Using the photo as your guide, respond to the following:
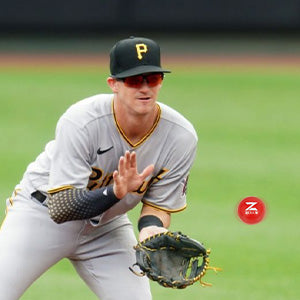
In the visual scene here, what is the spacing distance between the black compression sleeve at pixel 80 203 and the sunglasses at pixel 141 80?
0.63 metres

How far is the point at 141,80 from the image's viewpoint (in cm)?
607

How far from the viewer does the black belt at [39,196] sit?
6.50 meters

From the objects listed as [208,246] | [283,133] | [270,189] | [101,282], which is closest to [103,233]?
[101,282]

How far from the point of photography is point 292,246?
9.67 meters

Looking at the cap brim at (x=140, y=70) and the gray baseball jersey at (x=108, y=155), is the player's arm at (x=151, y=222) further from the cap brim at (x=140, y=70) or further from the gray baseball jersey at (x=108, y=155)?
the cap brim at (x=140, y=70)

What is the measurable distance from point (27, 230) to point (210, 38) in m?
14.7

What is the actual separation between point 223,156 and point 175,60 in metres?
6.54

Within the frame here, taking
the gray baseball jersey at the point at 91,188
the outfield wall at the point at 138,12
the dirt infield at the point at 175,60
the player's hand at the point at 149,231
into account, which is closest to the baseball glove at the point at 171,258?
the player's hand at the point at 149,231

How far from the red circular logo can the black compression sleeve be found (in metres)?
0.94

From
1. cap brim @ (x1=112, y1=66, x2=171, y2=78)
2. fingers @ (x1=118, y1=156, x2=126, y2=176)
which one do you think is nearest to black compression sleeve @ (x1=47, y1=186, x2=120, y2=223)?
fingers @ (x1=118, y1=156, x2=126, y2=176)

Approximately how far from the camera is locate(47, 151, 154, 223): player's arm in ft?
19.1

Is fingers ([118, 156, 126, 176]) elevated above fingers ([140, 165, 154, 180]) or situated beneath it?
elevated above

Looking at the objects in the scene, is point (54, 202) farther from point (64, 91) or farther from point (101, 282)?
point (64, 91)

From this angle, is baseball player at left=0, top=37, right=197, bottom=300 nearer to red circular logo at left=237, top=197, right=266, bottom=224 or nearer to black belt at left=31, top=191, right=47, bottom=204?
black belt at left=31, top=191, right=47, bottom=204
